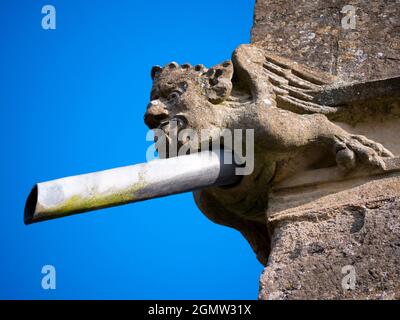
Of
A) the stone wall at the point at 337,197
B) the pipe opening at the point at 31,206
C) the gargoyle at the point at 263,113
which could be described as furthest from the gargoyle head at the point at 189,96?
the pipe opening at the point at 31,206

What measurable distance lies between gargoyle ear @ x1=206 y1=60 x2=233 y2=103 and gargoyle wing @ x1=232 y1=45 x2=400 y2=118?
57mm

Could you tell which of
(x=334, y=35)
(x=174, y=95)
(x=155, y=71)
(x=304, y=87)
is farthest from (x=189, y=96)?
(x=334, y=35)

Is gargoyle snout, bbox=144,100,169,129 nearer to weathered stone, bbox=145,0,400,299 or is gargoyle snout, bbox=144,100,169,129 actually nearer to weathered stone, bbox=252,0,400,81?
weathered stone, bbox=145,0,400,299

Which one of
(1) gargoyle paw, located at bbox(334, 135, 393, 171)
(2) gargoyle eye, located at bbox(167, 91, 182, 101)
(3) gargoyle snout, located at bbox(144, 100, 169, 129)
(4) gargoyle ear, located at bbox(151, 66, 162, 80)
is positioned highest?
(4) gargoyle ear, located at bbox(151, 66, 162, 80)

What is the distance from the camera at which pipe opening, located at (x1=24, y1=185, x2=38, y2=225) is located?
174 inches

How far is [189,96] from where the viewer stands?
4977 mm

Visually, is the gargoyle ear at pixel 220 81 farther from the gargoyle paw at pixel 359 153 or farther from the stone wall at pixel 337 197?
the gargoyle paw at pixel 359 153

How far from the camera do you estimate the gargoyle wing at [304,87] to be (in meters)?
5.01

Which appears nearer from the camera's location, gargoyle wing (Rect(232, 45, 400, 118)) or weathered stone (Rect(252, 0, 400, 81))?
gargoyle wing (Rect(232, 45, 400, 118))

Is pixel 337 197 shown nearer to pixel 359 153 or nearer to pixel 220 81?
pixel 359 153

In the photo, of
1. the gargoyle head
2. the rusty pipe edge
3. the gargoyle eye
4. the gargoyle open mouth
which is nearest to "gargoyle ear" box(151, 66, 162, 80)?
the gargoyle head

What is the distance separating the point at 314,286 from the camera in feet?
14.3

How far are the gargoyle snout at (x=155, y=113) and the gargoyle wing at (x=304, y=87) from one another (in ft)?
1.30
